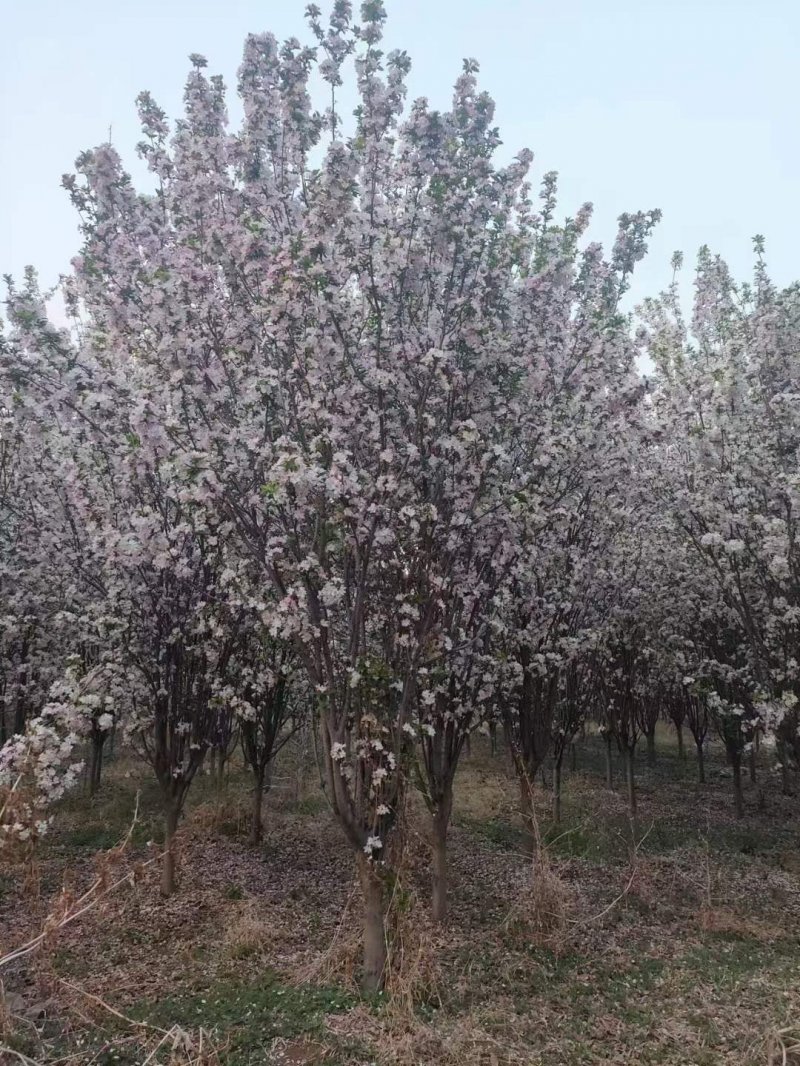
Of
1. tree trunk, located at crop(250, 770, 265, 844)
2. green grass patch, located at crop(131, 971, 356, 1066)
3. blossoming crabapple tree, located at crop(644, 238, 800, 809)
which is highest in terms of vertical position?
blossoming crabapple tree, located at crop(644, 238, 800, 809)

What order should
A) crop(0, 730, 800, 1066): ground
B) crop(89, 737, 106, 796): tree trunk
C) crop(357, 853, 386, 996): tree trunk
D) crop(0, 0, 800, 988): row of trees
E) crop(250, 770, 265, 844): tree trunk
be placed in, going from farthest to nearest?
crop(89, 737, 106, 796): tree trunk → crop(250, 770, 265, 844): tree trunk → crop(357, 853, 386, 996): tree trunk → crop(0, 0, 800, 988): row of trees → crop(0, 730, 800, 1066): ground

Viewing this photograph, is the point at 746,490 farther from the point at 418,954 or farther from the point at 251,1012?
the point at 251,1012

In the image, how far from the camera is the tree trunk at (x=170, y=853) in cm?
1073

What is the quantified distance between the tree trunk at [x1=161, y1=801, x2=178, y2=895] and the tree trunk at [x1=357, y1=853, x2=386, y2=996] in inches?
159

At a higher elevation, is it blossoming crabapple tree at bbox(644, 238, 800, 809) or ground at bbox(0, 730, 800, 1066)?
blossoming crabapple tree at bbox(644, 238, 800, 809)

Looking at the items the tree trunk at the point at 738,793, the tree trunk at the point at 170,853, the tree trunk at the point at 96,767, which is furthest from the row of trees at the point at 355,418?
the tree trunk at the point at 96,767

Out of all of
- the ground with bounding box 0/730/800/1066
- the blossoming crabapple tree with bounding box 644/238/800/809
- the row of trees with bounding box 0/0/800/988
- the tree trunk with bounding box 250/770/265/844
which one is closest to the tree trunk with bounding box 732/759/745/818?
the ground with bounding box 0/730/800/1066

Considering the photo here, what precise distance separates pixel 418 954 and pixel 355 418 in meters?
5.92

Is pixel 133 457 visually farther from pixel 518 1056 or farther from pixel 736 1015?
pixel 736 1015

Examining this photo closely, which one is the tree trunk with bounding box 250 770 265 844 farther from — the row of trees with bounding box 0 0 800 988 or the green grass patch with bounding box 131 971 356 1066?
the green grass patch with bounding box 131 971 356 1066

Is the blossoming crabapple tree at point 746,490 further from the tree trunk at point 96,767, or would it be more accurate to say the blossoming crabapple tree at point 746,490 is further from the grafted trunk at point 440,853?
the tree trunk at point 96,767

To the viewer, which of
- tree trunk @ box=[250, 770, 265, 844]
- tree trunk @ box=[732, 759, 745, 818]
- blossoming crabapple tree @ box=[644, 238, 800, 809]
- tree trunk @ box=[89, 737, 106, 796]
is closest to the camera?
blossoming crabapple tree @ box=[644, 238, 800, 809]

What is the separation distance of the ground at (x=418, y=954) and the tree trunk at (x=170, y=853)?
265 mm

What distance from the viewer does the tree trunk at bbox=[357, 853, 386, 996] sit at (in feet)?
25.5
